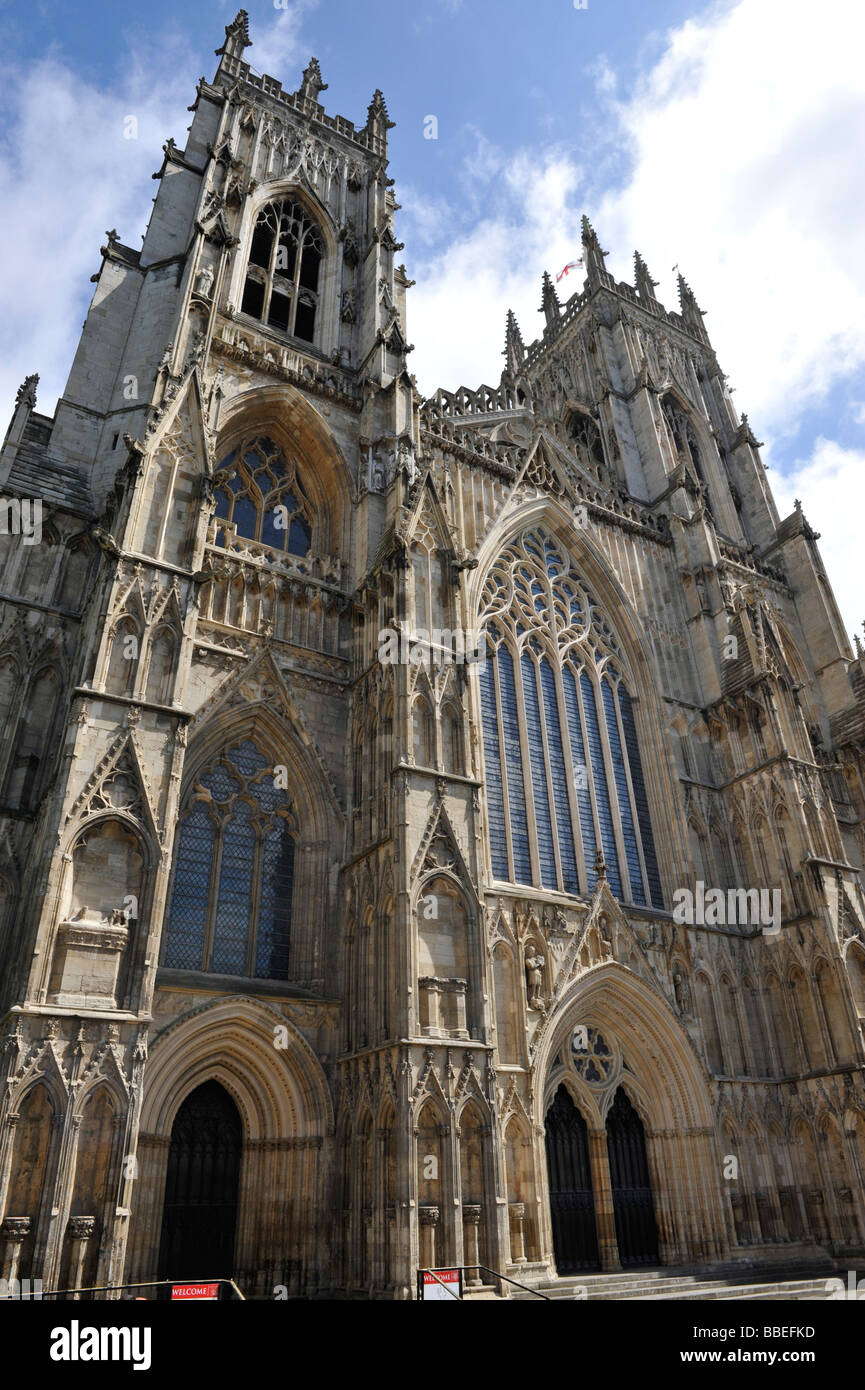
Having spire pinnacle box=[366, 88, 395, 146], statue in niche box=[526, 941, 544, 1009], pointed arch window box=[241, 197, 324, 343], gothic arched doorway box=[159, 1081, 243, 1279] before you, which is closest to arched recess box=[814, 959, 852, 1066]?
statue in niche box=[526, 941, 544, 1009]

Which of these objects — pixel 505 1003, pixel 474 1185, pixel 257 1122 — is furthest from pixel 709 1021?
pixel 257 1122

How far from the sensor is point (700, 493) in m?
27.8

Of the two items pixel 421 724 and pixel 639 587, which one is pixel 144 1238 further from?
pixel 639 587

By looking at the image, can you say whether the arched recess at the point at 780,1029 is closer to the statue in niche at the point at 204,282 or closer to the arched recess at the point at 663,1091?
the arched recess at the point at 663,1091

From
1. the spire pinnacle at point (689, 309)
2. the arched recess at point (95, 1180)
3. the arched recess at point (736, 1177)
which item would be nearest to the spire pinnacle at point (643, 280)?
the spire pinnacle at point (689, 309)

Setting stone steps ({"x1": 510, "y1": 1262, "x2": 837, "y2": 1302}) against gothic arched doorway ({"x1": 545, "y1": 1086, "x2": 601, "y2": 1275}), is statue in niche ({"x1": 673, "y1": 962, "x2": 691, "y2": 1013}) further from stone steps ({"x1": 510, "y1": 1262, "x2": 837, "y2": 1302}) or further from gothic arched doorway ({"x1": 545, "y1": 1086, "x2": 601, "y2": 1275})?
stone steps ({"x1": 510, "y1": 1262, "x2": 837, "y2": 1302})

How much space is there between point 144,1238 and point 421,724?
8.72m

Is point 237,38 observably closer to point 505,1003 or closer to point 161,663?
point 161,663

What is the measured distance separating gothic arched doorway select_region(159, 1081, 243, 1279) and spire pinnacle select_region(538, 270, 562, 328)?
35.6 meters

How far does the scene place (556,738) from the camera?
20.4m

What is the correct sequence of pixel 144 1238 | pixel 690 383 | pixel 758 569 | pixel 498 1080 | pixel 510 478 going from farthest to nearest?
1. pixel 690 383
2. pixel 758 569
3. pixel 510 478
4. pixel 498 1080
5. pixel 144 1238

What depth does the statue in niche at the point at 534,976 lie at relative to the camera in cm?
1592

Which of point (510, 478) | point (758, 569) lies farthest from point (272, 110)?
point (758, 569)

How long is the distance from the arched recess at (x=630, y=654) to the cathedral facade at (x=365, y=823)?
13 centimetres
